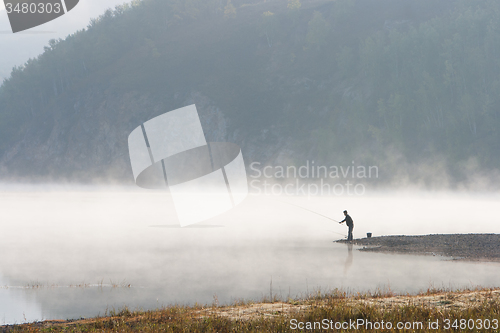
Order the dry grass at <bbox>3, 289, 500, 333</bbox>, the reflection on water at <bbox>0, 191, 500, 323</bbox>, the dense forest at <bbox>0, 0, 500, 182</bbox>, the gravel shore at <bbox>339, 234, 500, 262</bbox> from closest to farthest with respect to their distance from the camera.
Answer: the dry grass at <bbox>3, 289, 500, 333</bbox> < the reflection on water at <bbox>0, 191, 500, 323</bbox> < the gravel shore at <bbox>339, 234, 500, 262</bbox> < the dense forest at <bbox>0, 0, 500, 182</bbox>

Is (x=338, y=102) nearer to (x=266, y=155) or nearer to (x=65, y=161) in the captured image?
(x=266, y=155)

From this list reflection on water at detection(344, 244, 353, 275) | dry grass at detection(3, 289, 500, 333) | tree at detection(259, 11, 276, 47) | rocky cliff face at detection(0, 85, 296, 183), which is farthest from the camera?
tree at detection(259, 11, 276, 47)

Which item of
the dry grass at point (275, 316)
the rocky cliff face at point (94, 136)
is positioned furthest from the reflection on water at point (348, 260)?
the rocky cliff face at point (94, 136)

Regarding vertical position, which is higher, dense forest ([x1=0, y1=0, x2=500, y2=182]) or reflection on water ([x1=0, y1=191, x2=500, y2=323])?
dense forest ([x1=0, y1=0, x2=500, y2=182])

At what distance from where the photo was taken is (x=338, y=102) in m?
113

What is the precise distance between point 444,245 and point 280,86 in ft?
330

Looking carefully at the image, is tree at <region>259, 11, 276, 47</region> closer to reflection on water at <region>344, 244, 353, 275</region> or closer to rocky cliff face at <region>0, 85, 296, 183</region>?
rocky cliff face at <region>0, 85, 296, 183</region>

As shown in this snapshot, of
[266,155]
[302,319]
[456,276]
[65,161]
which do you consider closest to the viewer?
[302,319]

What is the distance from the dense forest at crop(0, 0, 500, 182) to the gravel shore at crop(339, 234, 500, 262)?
59091 millimetres

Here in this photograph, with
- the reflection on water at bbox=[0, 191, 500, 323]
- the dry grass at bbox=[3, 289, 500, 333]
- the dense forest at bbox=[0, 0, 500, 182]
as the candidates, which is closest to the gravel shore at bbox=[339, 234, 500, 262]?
the reflection on water at bbox=[0, 191, 500, 323]

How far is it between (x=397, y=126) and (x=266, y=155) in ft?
91.8

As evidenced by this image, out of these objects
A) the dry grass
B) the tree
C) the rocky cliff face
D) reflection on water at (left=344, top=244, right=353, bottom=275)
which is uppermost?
the tree

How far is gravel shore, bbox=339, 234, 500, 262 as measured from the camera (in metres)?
26.8

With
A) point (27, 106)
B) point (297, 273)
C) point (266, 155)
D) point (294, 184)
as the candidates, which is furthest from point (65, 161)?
point (297, 273)
